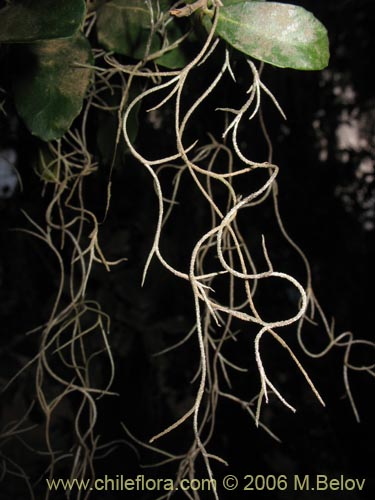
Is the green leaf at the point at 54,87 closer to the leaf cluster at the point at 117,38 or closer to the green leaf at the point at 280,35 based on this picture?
the leaf cluster at the point at 117,38

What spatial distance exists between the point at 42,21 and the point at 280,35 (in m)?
0.18

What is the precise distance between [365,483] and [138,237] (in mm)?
625

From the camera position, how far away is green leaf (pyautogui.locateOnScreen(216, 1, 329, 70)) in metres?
0.39

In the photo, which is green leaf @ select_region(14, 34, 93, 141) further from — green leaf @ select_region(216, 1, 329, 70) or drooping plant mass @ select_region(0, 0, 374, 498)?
green leaf @ select_region(216, 1, 329, 70)

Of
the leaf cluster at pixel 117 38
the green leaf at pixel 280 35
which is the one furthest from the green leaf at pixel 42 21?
the green leaf at pixel 280 35

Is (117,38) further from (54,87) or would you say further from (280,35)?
(280,35)

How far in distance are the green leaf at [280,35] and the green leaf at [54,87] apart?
6.1 inches

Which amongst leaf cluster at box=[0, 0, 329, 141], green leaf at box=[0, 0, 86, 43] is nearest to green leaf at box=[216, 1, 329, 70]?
leaf cluster at box=[0, 0, 329, 141]

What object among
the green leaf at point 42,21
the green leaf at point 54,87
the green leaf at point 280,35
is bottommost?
the green leaf at point 54,87

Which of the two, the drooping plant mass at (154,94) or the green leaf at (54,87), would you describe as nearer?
the drooping plant mass at (154,94)

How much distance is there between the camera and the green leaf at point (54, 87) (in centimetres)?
48

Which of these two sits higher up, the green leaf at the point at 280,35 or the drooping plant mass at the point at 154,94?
the green leaf at the point at 280,35

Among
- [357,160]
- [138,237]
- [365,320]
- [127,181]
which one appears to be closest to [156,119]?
[127,181]

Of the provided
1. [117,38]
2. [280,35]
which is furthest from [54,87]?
[280,35]
